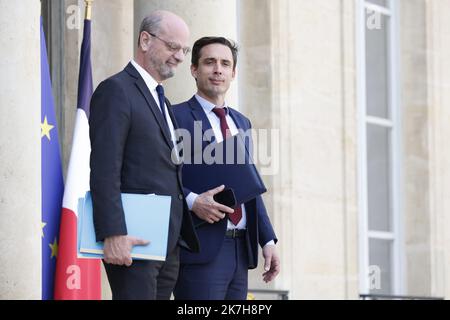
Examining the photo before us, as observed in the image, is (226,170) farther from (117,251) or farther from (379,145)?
(379,145)

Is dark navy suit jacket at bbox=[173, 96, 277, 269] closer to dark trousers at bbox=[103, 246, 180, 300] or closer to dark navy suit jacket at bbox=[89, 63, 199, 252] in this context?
dark navy suit jacket at bbox=[89, 63, 199, 252]

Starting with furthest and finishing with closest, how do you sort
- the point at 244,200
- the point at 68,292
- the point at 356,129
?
the point at 356,129 → the point at 68,292 → the point at 244,200

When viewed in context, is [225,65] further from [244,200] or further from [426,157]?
[426,157]

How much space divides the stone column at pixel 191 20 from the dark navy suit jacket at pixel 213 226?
175 centimetres

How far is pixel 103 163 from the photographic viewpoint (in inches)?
195

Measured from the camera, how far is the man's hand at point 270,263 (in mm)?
5676

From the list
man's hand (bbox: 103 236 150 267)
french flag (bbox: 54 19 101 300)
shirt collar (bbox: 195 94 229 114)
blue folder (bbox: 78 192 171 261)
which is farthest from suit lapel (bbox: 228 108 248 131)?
french flag (bbox: 54 19 101 300)

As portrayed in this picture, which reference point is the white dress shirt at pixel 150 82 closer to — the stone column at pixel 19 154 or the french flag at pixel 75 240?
the stone column at pixel 19 154

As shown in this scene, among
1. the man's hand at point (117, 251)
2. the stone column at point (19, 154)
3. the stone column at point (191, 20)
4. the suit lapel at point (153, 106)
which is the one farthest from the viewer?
the stone column at point (191, 20)

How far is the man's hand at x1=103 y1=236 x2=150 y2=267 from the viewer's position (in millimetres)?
4859

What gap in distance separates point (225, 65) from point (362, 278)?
5.10 metres

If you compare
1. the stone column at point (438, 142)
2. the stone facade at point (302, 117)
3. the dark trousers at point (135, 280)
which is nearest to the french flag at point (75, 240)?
the stone facade at point (302, 117)

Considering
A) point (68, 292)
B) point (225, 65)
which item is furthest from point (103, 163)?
point (68, 292)
